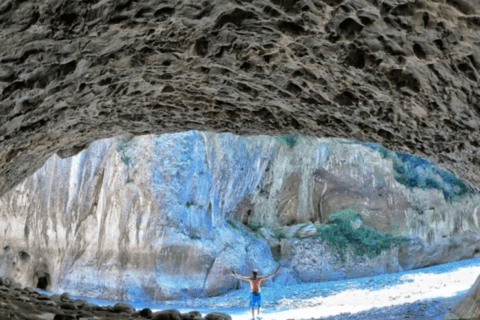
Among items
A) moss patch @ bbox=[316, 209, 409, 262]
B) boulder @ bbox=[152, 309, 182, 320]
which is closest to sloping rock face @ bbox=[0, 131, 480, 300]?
moss patch @ bbox=[316, 209, 409, 262]

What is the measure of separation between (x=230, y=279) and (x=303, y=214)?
6190mm

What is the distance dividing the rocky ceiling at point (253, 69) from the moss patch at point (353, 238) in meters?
13.4

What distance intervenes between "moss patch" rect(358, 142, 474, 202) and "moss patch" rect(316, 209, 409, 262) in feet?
8.94

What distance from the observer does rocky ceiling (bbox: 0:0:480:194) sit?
2.70m

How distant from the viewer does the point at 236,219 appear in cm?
1828

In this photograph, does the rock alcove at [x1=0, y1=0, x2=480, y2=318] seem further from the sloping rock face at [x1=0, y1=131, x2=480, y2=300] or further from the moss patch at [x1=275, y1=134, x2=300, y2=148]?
the moss patch at [x1=275, y1=134, x2=300, y2=148]

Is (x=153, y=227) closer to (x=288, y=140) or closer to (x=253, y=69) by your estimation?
(x=288, y=140)

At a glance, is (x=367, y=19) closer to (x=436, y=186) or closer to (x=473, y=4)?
(x=473, y=4)

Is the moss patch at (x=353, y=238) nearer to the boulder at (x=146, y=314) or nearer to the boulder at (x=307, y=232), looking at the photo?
the boulder at (x=307, y=232)

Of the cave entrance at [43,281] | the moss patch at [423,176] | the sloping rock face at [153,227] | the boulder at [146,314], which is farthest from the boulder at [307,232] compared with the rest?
the boulder at [146,314]

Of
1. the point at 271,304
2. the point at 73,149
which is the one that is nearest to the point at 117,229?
the point at 271,304

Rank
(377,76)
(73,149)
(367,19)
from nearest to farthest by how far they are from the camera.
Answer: (367,19) < (377,76) < (73,149)

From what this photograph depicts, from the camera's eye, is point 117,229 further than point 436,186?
No

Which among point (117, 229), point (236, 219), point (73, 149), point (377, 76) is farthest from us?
point (236, 219)
